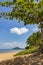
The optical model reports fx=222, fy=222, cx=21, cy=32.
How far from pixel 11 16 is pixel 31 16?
1.79 meters

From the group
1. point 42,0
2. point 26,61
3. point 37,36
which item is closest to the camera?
point 26,61

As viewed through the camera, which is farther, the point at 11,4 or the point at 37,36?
the point at 37,36

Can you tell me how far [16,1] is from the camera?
62.0 ft

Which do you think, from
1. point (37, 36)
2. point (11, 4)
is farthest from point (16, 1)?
point (37, 36)

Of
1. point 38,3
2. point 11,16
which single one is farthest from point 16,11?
point 38,3

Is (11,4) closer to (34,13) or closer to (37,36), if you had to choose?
(34,13)

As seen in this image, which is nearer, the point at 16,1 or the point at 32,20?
the point at 16,1

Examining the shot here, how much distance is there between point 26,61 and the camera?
17984 millimetres

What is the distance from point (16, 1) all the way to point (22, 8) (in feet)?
2.58

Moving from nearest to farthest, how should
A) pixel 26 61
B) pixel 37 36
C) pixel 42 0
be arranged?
1. pixel 26 61
2. pixel 42 0
3. pixel 37 36

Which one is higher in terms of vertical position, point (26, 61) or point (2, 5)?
point (2, 5)

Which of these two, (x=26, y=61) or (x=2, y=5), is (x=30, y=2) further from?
(x=26, y=61)

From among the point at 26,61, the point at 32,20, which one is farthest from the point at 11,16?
the point at 26,61

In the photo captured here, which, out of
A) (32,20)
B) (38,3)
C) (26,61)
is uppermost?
(38,3)
